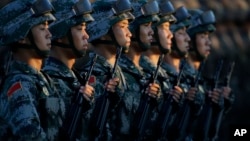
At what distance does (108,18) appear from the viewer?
19953 millimetres

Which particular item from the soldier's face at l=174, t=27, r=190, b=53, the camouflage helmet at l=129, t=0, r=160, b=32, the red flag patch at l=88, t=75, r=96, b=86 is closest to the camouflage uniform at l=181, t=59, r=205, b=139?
the soldier's face at l=174, t=27, r=190, b=53

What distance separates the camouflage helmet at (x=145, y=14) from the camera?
20.8m

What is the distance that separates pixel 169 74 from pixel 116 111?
276 cm

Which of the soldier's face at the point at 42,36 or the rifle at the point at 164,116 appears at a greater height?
the soldier's face at the point at 42,36

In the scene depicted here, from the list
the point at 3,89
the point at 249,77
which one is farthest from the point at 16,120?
the point at 249,77

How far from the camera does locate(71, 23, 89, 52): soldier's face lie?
18.5 m

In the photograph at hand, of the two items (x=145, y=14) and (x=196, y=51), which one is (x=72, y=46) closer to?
(x=145, y=14)

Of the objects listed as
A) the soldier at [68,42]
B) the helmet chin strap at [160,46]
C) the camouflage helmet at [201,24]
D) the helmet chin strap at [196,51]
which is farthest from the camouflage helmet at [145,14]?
the camouflage helmet at [201,24]

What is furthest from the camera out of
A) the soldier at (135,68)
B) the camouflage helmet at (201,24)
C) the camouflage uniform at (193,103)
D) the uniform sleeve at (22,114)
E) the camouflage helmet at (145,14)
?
the camouflage helmet at (201,24)

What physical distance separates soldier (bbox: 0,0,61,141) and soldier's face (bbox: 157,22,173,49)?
3668 mm

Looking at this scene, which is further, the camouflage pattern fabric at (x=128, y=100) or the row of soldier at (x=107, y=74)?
the camouflage pattern fabric at (x=128, y=100)

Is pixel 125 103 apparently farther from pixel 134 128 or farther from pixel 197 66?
pixel 197 66

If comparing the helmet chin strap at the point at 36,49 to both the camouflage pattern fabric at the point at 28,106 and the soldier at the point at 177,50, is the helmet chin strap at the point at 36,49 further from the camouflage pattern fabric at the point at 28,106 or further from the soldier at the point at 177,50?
the soldier at the point at 177,50

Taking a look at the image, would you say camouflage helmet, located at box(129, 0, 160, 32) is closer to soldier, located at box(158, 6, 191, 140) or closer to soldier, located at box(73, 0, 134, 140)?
soldier, located at box(73, 0, 134, 140)
